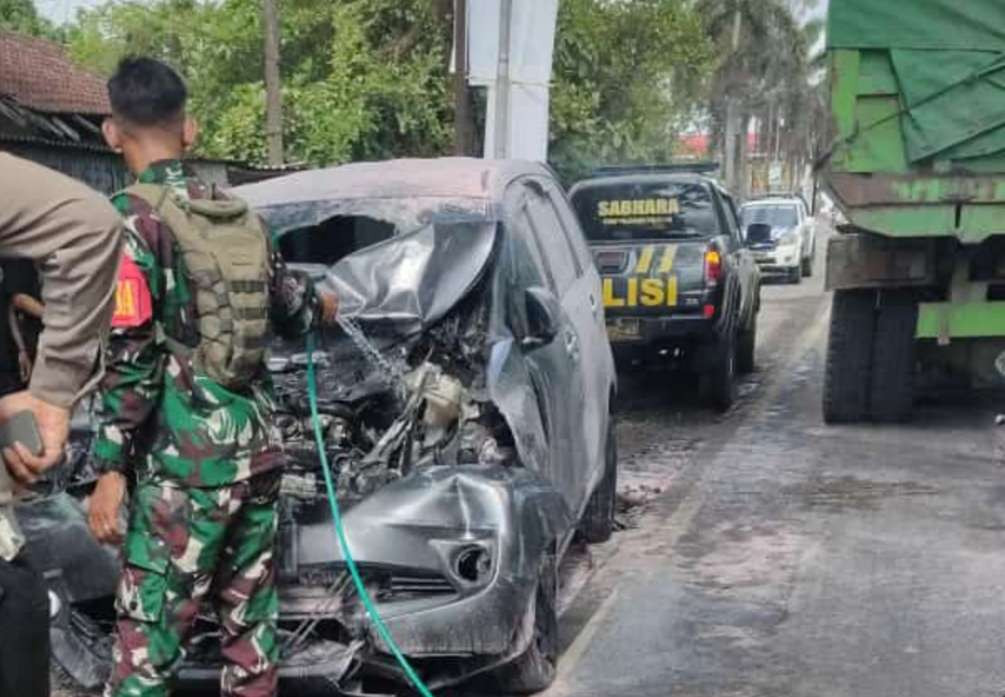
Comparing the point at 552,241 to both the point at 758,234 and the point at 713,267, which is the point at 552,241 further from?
the point at 758,234

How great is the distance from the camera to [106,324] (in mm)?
2676

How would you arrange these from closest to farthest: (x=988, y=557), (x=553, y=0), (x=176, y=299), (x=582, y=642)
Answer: (x=176, y=299) → (x=582, y=642) → (x=988, y=557) → (x=553, y=0)

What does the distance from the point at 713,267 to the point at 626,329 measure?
763 millimetres

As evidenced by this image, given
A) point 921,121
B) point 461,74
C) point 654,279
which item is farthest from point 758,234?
point 921,121

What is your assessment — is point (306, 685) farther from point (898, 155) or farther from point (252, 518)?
point (898, 155)

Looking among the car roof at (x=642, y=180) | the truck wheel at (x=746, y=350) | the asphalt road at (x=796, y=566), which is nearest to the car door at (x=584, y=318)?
the asphalt road at (x=796, y=566)

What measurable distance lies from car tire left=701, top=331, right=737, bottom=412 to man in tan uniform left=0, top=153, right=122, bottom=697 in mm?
8223

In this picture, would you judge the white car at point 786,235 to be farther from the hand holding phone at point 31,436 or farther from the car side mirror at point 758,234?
the hand holding phone at point 31,436

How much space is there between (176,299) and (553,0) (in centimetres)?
685

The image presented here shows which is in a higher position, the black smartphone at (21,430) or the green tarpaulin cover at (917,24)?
the green tarpaulin cover at (917,24)

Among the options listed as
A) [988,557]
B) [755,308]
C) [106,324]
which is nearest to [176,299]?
[106,324]

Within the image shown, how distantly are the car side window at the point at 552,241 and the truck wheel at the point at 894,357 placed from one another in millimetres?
3791

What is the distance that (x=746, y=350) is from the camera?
13.0 metres

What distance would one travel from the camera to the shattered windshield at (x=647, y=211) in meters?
11.2
